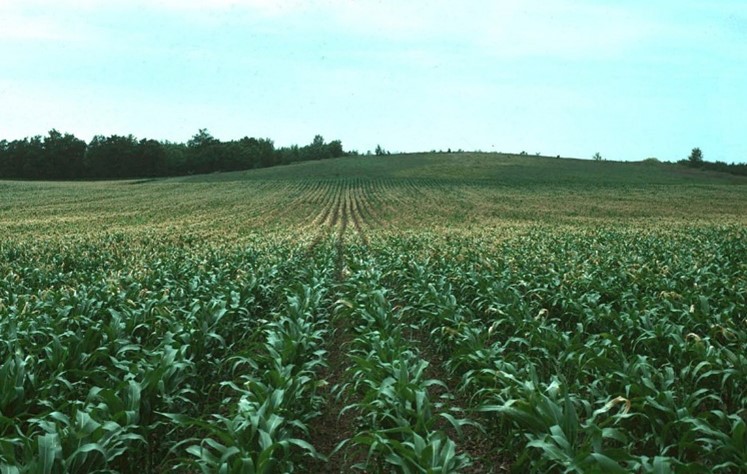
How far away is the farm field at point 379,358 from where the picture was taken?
4000 mm

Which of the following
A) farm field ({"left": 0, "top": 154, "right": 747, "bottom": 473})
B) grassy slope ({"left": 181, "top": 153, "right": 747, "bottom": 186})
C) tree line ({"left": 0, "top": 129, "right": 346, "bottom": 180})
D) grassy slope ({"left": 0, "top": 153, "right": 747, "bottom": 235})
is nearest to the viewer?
farm field ({"left": 0, "top": 154, "right": 747, "bottom": 473})

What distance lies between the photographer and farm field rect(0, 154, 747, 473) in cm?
→ 400

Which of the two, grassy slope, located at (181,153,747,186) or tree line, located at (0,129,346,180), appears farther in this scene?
tree line, located at (0,129,346,180)

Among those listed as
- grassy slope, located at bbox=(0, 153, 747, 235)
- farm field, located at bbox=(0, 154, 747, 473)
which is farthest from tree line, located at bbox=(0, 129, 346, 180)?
farm field, located at bbox=(0, 154, 747, 473)

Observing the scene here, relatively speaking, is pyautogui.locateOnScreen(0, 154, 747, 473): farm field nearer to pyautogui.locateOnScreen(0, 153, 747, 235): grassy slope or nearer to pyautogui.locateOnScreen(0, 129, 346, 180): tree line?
pyautogui.locateOnScreen(0, 153, 747, 235): grassy slope

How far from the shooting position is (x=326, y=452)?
17.7 ft

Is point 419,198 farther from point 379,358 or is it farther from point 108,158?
point 108,158

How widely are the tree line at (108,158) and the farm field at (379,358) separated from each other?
8530cm

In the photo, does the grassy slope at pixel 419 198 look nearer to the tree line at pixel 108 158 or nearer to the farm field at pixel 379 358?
the farm field at pixel 379 358

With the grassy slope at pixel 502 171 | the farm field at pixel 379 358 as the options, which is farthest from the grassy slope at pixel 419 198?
the farm field at pixel 379 358

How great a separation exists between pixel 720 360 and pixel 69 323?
761 cm

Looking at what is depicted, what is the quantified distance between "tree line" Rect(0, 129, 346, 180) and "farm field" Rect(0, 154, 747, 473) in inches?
3358

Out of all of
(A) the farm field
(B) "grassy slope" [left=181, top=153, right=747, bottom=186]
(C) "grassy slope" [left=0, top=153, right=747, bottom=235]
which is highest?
(B) "grassy slope" [left=181, top=153, right=747, bottom=186]

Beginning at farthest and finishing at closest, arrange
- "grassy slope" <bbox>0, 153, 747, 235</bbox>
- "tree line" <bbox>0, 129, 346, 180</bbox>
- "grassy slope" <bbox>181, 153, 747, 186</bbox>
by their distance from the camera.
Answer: "tree line" <bbox>0, 129, 346, 180</bbox>, "grassy slope" <bbox>181, 153, 747, 186</bbox>, "grassy slope" <bbox>0, 153, 747, 235</bbox>
